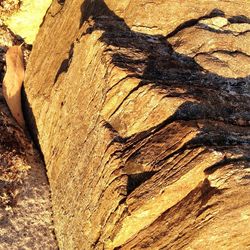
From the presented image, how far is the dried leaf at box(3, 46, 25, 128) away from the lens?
18.2m

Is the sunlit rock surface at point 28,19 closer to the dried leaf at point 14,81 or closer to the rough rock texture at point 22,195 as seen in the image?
the dried leaf at point 14,81

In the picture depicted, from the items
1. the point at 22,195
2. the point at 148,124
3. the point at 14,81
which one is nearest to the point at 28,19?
the point at 14,81

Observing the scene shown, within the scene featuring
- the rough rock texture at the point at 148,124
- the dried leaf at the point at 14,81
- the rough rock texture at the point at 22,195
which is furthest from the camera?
the dried leaf at the point at 14,81

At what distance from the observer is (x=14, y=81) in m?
18.9

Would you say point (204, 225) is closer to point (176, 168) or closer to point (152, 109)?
point (176, 168)

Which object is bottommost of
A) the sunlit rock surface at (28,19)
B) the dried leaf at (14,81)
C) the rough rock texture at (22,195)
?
the rough rock texture at (22,195)

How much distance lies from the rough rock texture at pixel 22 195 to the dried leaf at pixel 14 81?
2.10 feet

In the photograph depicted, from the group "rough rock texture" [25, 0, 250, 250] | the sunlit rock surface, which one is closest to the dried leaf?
the sunlit rock surface

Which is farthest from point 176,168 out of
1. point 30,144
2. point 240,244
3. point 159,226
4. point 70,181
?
point 30,144

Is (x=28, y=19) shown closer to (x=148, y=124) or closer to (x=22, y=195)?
(x=22, y=195)

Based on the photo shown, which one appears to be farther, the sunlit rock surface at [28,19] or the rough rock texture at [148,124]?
the sunlit rock surface at [28,19]

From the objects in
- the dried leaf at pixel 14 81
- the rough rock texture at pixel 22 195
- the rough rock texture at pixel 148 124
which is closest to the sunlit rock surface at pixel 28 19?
the dried leaf at pixel 14 81

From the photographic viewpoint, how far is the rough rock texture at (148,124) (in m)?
9.55

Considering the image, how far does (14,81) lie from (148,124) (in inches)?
356
